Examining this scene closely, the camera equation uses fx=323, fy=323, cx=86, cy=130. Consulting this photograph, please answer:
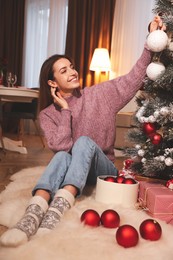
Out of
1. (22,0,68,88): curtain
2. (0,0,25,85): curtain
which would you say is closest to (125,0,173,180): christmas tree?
(22,0,68,88): curtain

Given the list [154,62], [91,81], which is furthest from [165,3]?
[91,81]

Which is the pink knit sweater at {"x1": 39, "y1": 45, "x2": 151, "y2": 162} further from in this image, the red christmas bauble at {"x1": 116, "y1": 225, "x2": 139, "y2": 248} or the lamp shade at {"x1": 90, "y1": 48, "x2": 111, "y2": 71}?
the lamp shade at {"x1": 90, "y1": 48, "x2": 111, "y2": 71}

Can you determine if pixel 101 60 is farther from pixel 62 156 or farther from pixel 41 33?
pixel 62 156

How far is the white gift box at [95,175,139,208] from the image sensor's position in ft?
4.40

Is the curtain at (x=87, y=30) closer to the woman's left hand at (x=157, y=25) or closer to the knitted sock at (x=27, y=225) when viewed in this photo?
the woman's left hand at (x=157, y=25)

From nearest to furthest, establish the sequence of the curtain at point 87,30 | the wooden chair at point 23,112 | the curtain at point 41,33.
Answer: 1. the wooden chair at point 23,112
2. the curtain at point 87,30
3. the curtain at point 41,33

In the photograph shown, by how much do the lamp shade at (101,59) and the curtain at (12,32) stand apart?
1474 mm

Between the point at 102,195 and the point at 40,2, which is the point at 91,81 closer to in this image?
the point at 40,2

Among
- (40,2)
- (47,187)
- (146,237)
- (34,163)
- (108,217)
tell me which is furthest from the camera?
(40,2)

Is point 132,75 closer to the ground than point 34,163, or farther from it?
farther from it

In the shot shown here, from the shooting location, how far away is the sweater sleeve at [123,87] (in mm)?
1529

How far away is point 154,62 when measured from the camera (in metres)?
1.38

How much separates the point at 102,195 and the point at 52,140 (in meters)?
0.36

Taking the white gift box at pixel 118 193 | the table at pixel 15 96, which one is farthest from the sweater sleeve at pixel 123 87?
the table at pixel 15 96
